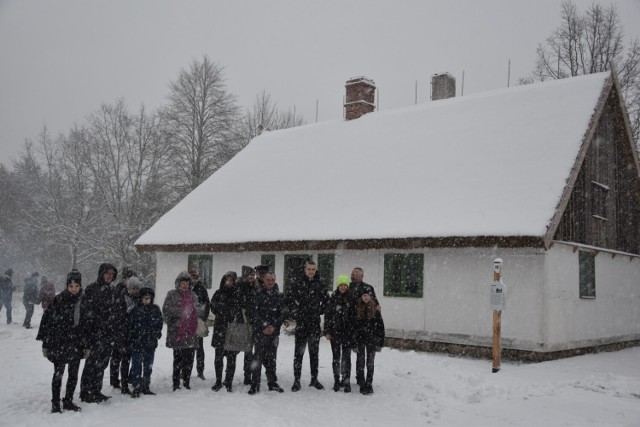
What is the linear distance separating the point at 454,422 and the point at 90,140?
31235mm

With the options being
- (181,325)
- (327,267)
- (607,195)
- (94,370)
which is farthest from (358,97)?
(94,370)

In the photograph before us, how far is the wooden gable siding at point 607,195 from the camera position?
13305 mm

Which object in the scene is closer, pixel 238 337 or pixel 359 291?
pixel 238 337

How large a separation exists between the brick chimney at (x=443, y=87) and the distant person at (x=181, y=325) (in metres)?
14.2

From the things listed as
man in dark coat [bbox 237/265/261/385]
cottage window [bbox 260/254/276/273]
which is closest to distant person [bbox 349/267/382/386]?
man in dark coat [bbox 237/265/261/385]

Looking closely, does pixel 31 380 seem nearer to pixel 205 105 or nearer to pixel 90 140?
pixel 205 105

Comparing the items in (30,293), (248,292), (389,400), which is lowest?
(389,400)

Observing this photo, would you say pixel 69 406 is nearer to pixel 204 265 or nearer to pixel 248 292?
pixel 248 292

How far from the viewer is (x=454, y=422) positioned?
7.02 m

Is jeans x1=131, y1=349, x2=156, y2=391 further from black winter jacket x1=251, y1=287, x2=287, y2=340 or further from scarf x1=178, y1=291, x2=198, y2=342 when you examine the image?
black winter jacket x1=251, y1=287, x2=287, y2=340

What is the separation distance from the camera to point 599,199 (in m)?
14.6

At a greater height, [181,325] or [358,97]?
[358,97]

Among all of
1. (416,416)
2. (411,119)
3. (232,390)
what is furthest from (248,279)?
(411,119)

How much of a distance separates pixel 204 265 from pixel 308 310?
10167mm
